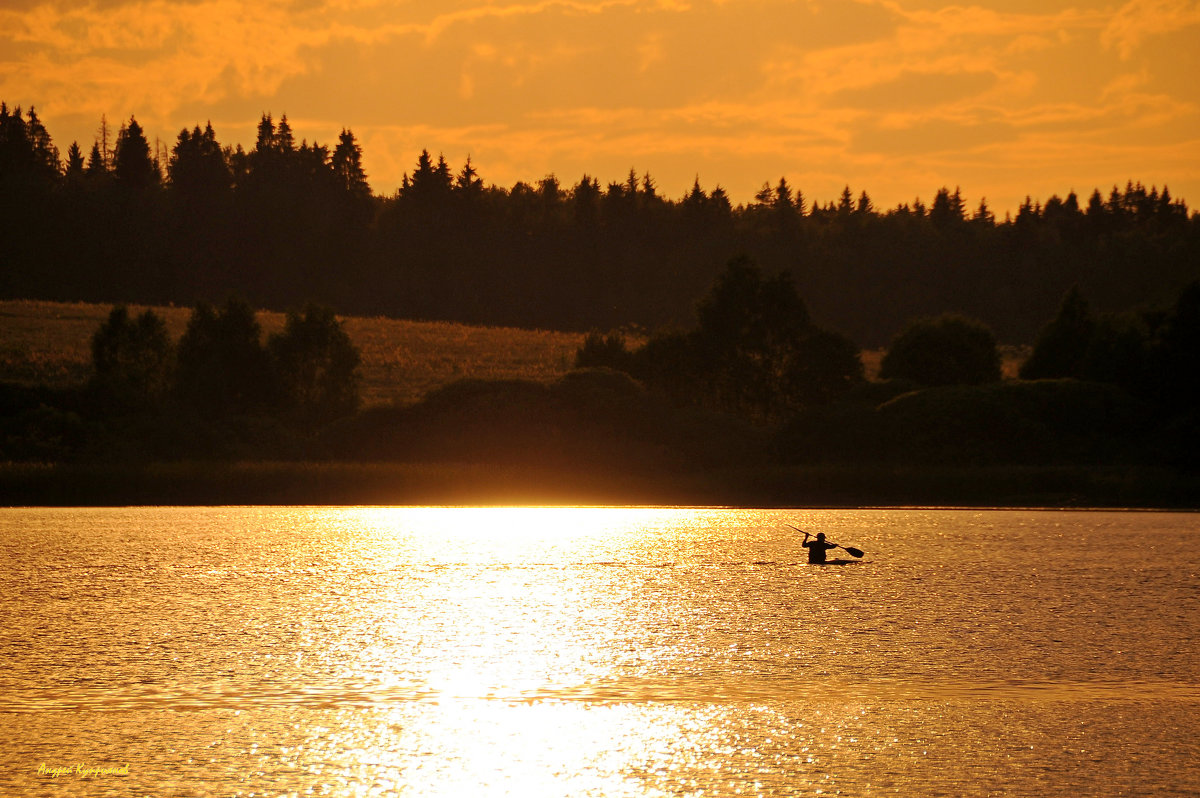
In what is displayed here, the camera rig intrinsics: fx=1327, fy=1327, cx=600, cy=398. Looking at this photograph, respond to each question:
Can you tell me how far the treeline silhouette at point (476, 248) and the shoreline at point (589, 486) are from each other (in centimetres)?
8243

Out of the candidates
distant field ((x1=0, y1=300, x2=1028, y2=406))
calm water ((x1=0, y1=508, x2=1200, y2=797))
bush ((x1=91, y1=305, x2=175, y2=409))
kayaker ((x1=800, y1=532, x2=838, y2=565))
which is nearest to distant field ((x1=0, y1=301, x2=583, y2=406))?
distant field ((x1=0, y1=300, x2=1028, y2=406))

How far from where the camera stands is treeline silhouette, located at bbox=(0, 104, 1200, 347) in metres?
133

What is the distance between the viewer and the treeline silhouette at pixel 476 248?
133m

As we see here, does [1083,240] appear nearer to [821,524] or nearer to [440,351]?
[440,351]

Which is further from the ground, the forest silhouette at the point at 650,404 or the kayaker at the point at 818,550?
the forest silhouette at the point at 650,404

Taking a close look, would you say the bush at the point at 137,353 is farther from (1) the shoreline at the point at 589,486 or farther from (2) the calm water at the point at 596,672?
(2) the calm water at the point at 596,672

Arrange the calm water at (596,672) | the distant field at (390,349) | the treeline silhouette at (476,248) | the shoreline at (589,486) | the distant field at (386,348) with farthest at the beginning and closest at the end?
1. the treeline silhouette at (476,248)
2. the distant field at (390,349)
3. the distant field at (386,348)
4. the shoreline at (589,486)
5. the calm water at (596,672)

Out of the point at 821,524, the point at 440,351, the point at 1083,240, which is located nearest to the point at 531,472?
the point at 821,524

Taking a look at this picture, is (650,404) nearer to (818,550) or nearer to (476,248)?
(818,550)

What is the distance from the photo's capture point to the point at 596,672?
1436 cm

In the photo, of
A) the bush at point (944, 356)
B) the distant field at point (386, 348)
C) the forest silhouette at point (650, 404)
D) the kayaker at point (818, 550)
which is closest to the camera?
the kayaker at point (818, 550)

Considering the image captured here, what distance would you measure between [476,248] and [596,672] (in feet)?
436
